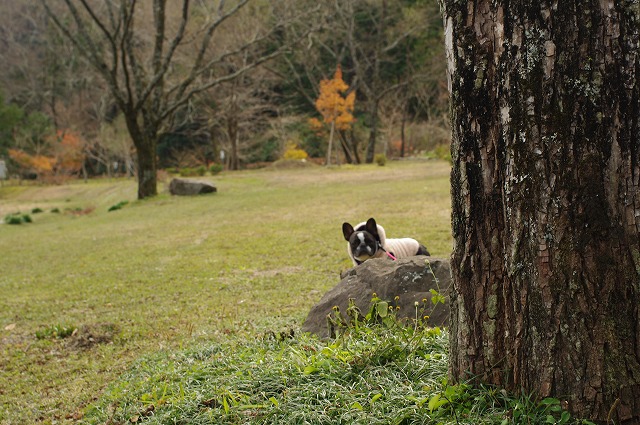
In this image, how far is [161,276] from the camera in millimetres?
8289

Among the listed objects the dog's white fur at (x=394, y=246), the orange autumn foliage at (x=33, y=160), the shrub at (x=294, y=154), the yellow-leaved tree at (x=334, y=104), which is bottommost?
the dog's white fur at (x=394, y=246)

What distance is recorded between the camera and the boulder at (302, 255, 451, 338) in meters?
3.99

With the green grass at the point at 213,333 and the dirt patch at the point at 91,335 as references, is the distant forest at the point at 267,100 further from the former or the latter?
the dirt patch at the point at 91,335

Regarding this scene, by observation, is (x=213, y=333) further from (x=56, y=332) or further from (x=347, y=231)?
(x=347, y=231)

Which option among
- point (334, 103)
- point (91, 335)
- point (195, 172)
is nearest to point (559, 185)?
point (91, 335)

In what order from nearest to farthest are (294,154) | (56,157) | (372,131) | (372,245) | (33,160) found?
(372,245) → (294,154) → (372,131) → (33,160) → (56,157)

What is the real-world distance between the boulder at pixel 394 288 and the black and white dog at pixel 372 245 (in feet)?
4.65

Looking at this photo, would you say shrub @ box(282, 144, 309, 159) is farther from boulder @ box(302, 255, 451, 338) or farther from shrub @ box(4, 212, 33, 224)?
boulder @ box(302, 255, 451, 338)

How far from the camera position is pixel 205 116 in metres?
37.6

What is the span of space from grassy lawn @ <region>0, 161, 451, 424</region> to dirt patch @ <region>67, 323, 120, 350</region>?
14 millimetres

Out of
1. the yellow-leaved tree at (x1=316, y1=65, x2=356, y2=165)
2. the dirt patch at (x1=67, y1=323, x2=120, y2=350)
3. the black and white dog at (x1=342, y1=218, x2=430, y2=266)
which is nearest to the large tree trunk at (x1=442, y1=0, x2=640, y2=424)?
the black and white dog at (x1=342, y1=218, x2=430, y2=266)

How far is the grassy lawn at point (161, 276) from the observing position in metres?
4.68

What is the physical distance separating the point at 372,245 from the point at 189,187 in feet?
51.6

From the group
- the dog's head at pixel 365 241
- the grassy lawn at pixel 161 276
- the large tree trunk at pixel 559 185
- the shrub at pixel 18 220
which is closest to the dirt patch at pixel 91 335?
the grassy lawn at pixel 161 276
